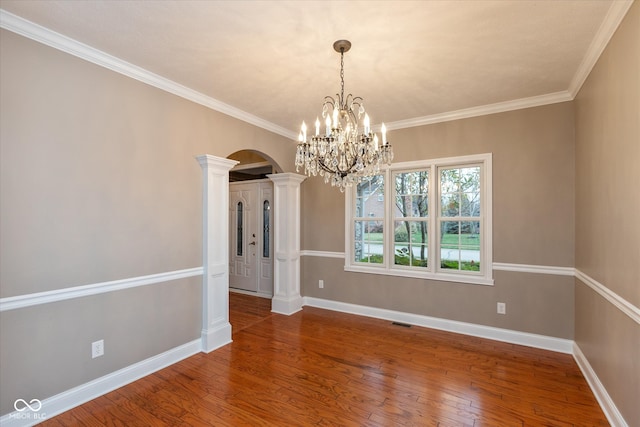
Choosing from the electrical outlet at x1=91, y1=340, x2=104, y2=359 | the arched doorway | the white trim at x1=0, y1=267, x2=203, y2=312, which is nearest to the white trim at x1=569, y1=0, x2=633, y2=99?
the arched doorway

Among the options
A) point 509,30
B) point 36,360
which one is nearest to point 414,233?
point 509,30

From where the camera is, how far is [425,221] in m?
4.05

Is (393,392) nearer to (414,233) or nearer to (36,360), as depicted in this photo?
(414,233)

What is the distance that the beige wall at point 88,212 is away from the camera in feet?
6.74

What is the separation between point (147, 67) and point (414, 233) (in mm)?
3454

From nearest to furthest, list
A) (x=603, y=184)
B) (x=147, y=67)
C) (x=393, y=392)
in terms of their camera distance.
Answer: (x=603, y=184)
(x=393, y=392)
(x=147, y=67)

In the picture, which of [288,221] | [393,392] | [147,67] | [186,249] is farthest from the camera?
[288,221]

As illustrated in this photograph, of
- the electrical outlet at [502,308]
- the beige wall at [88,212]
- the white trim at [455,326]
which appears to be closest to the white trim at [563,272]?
the electrical outlet at [502,308]

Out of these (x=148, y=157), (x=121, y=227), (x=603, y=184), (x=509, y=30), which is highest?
(x=509, y=30)

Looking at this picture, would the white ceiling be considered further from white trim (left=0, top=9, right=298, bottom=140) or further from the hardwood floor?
the hardwood floor

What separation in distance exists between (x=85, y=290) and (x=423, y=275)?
3518 mm

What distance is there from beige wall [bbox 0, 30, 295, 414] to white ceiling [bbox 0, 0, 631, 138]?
Answer: 1.02 feet

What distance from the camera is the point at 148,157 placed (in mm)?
2812

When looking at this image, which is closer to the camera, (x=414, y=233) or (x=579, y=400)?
(x=579, y=400)
